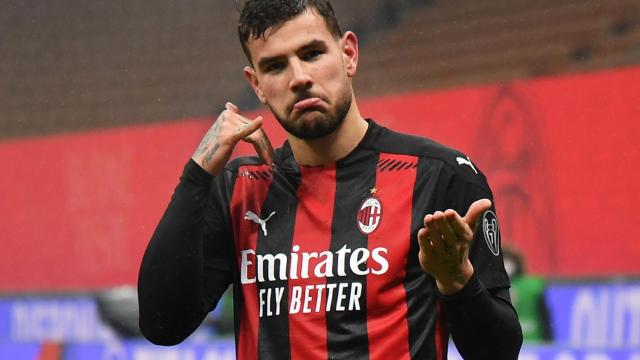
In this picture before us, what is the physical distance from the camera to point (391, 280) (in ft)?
6.14

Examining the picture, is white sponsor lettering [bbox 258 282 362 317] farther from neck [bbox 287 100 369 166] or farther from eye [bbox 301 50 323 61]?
eye [bbox 301 50 323 61]

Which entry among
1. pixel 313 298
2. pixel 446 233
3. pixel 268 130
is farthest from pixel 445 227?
pixel 268 130

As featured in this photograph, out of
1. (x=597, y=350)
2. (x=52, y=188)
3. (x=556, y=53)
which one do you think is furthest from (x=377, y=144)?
(x=52, y=188)

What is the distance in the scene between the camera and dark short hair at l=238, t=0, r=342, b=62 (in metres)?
1.96

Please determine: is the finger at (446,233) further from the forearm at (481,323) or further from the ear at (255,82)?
the ear at (255,82)

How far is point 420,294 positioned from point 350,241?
0.52 ft

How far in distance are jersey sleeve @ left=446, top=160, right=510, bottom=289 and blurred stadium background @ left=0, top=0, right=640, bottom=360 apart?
1.82m

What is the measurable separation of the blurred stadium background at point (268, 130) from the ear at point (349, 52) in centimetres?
187

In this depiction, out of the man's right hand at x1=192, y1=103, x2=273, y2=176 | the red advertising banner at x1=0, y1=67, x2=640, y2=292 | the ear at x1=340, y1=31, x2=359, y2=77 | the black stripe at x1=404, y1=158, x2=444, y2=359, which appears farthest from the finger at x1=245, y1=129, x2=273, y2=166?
the red advertising banner at x1=0, y1=67, x2=640, y2=292

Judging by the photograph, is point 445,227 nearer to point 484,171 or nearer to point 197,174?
point 197,174

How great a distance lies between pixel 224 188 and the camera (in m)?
2.05

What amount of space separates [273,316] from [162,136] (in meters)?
4.86

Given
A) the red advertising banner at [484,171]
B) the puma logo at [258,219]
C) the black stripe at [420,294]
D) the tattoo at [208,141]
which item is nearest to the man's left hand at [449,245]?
the black stripe at [420,294]

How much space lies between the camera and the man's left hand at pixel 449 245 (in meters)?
1.66
